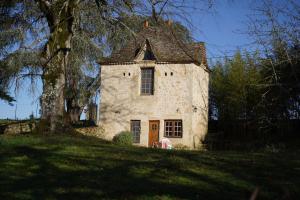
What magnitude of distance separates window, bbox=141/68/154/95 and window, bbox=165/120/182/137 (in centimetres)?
290

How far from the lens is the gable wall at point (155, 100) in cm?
3061

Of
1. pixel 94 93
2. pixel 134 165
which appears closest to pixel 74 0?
pixel 134 165

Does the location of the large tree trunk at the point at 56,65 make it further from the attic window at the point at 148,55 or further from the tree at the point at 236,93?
the tree at the point at 236,93

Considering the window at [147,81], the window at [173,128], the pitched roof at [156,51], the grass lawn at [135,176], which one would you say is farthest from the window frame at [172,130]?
the grass lawn at [135,176]

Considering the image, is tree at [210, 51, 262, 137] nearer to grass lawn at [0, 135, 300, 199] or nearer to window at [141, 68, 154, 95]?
window at [141, 68, 154, 95]

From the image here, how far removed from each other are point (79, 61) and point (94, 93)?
7.80 meters

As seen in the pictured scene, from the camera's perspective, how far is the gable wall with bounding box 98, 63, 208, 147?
100 ft

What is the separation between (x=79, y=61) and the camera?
30.3 metres

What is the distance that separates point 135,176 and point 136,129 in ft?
77.4

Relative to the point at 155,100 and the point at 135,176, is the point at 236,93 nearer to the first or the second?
the point at 155,100

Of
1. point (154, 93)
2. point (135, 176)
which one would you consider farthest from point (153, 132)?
point (135, 176)

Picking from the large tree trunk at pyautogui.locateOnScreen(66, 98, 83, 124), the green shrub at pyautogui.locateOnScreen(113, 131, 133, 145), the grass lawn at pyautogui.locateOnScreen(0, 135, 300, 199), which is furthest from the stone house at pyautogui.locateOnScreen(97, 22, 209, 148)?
the grass lawn at pyautogui.locateOnScreen(0, 135, 300, 199)

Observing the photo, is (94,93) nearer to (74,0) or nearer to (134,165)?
(74,0)

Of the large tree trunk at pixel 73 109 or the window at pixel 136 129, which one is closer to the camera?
the window at pixel 136 129
